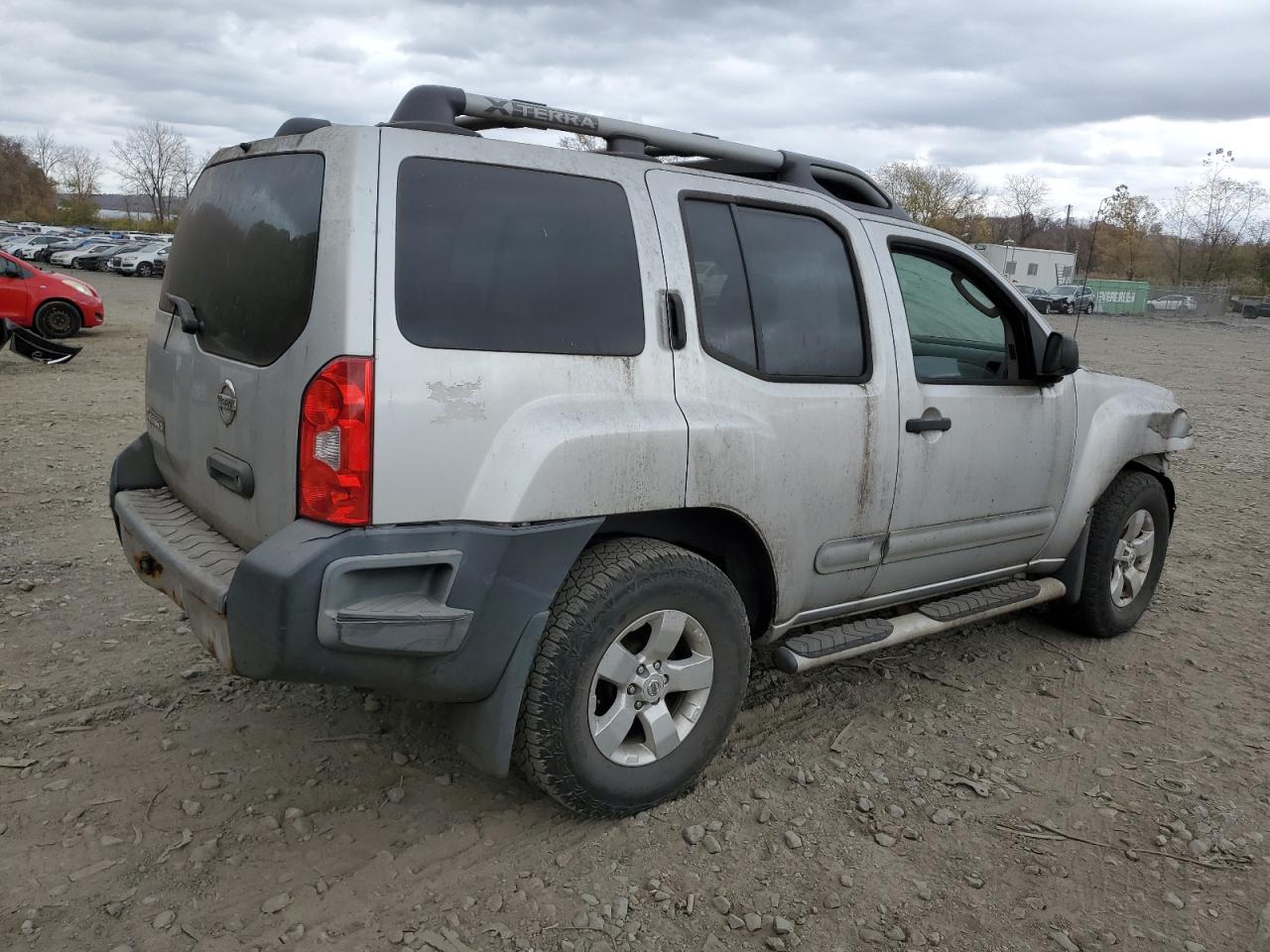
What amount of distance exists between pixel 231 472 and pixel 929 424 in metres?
2.35

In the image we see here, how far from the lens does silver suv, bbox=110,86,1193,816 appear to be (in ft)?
8.24

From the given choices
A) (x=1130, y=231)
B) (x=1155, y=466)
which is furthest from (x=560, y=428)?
(x=1130, y=231)

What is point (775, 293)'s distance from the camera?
11.0 feet

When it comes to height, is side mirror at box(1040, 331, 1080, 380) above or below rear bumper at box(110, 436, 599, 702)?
above

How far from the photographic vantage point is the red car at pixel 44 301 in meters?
15.1

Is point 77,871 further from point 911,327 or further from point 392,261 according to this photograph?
point 911,327

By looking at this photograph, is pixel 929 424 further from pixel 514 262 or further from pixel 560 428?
pixel 514 262

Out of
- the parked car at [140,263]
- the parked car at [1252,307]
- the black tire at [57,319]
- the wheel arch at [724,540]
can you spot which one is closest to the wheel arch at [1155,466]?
the wheel arch at [724,540]

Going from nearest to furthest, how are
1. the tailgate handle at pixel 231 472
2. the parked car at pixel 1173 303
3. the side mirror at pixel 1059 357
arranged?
the tailgate handle at pixel 231 472, the side mirror at pixel 1059 357, the parked car at pixel 1173 303

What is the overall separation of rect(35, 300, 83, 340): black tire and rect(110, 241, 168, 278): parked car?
23830 mm

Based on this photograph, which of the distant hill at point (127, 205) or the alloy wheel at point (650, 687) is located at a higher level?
the distant hill at point (127, 205)

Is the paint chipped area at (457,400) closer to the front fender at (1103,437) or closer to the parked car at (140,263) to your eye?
the front fender at (1103,437)

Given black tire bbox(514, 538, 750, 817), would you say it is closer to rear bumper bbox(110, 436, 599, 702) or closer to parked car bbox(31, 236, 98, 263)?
rear bumper bbox(110, 436, 599, 702)

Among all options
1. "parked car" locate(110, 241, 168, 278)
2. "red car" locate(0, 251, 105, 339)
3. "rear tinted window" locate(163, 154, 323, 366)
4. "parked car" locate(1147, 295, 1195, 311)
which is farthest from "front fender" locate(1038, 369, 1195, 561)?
"parked car" locate(1147, 295, 1195, 311)
